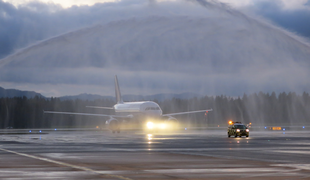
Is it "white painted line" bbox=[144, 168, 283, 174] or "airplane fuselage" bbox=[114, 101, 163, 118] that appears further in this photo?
"airplane fuselage" bbox=[114, 101, 163, 118]

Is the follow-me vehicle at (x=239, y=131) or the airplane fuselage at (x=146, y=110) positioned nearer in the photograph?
the follow-me vehicle at (x=239, y=131)

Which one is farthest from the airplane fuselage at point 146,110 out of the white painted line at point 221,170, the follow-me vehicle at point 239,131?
the white painted line at point 221,170

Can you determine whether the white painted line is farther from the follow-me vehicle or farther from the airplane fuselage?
the airplane fuselage

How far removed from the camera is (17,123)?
643 ft

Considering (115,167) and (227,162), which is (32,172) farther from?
(227,162)

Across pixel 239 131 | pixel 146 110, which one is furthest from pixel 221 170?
pixel 146 110

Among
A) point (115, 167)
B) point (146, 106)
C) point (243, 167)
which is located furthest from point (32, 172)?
point (146, 106)

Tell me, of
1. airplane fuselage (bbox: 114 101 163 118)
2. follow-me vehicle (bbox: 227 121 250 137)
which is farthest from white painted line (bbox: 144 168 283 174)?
airplane fuselage (bbox: 114 101 163 118)

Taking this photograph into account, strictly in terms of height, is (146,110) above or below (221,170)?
above

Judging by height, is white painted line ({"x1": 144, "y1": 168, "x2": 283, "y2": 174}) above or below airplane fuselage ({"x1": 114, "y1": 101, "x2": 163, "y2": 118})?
below

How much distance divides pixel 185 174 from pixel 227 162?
590cm

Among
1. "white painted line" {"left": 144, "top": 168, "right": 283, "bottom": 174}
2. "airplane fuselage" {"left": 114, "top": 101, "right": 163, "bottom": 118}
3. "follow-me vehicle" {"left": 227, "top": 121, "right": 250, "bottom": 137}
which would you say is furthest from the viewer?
"airplane fuselage" {"left": 114, "top": 101, "right": 163, "bottom": 118}

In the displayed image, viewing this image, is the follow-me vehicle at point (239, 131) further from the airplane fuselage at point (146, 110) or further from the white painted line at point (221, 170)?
the white painted line at point (221, 170)

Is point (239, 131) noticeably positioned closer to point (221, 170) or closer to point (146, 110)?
point (146, 110)
